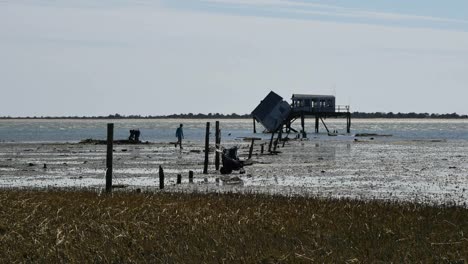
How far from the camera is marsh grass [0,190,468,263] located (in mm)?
15273

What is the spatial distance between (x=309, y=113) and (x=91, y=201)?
86.6 m

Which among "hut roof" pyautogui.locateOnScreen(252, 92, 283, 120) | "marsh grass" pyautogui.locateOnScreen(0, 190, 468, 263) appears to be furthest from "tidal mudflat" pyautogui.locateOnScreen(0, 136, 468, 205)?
"hut roof" pyautogui.locateOnScreen(252, 92, 283, 120)

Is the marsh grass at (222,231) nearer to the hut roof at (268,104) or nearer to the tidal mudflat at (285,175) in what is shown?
the tidal mudflat at (285,175)

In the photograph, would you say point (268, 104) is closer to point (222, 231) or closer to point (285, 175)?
point (285, 175)

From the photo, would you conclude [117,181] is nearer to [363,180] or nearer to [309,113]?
[363,180]

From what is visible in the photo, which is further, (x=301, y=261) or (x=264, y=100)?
(x=264, y=100)

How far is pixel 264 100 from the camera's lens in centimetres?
8769

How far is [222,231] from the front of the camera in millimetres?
17609

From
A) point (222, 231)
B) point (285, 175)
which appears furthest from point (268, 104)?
point (222, 231)

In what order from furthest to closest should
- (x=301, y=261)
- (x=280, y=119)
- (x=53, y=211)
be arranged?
(x=280, y=119), (x=53, y=211), (x=301, y=261)

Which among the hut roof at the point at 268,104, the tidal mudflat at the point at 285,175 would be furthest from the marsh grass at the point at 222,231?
the hut roof at the point at 268,104

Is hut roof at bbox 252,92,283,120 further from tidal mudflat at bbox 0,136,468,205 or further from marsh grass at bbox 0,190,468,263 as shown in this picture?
marsh grass at bbox 0,190,468,263

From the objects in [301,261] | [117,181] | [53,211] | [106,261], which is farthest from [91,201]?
[117,181]

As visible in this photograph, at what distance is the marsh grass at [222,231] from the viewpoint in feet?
50.1
